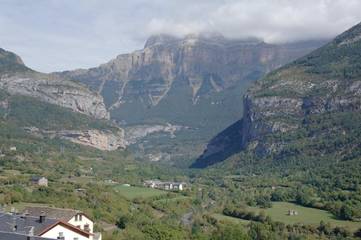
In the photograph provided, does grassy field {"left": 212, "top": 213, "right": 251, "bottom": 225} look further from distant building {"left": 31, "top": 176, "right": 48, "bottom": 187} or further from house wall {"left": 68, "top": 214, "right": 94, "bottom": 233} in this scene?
house wall {"left": 68, "top": 214, "right": 94, "bottom": 233}

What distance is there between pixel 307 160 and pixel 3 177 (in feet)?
277

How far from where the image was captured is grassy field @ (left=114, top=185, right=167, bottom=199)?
423ft

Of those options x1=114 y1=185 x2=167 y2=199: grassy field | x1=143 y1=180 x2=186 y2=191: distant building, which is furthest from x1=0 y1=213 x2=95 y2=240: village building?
x1=143 y1=180 x2=186 y2=191: distant building

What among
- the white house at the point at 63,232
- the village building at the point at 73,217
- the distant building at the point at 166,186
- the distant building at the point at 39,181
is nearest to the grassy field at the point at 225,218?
the distant building at the point at 39,181

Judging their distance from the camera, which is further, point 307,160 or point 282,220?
point 307,160

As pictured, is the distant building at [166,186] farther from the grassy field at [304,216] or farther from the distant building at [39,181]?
the grassy field at [304,216]

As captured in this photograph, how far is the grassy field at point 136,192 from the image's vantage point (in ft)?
423

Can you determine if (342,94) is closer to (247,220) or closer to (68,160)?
(68,160)

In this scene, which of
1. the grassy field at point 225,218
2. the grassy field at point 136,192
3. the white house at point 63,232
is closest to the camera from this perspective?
the white house at point 63,232

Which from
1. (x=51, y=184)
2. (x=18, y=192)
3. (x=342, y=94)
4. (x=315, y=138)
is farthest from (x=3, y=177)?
(x=342, y=94)

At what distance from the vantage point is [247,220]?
10494 centimetres

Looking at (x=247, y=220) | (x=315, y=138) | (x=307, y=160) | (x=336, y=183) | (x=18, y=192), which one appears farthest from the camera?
(x=315, y=138)

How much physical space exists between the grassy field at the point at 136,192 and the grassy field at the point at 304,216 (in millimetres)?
24239

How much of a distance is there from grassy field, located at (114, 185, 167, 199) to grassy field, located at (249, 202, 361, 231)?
2424 cm
